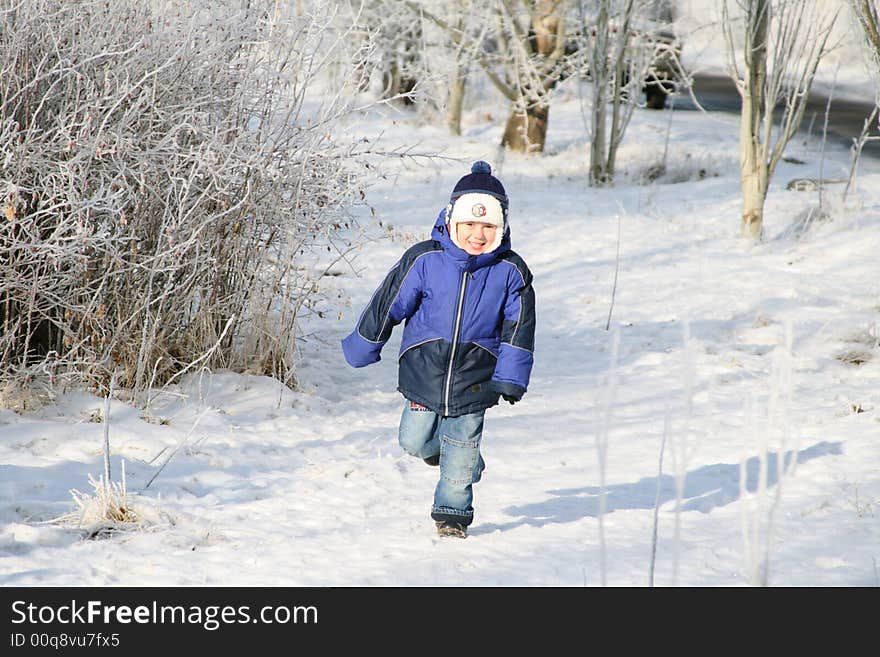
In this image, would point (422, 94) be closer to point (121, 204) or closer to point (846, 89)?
point (121, 204)

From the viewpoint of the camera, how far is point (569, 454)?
514cm

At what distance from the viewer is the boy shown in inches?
145

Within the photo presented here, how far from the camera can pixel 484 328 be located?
3.74 meters

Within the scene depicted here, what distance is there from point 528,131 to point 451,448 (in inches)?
439

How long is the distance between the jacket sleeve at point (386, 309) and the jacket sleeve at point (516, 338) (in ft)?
1.11

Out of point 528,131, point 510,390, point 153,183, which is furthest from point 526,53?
point 510,390

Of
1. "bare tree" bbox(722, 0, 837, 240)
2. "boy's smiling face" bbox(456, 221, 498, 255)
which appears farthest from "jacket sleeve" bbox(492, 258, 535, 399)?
"bare tree" bbox(722, 0, 837, 240)

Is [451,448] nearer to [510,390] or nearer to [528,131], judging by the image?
[510,390]

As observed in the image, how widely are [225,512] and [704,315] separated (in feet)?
15.0

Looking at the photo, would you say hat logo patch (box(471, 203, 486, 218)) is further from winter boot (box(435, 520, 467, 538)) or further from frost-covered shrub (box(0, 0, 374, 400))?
frost-covered shrub (box(0, 0, 374, 400))

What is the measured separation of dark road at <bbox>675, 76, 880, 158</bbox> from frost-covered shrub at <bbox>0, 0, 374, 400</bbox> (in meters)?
8.13

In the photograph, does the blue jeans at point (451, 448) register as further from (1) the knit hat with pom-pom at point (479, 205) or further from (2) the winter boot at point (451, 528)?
(1) the knit hat with pom-pom at point (479, 205)

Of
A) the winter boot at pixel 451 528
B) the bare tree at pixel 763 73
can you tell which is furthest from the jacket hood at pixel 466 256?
the bare tree at pixel 763 73
